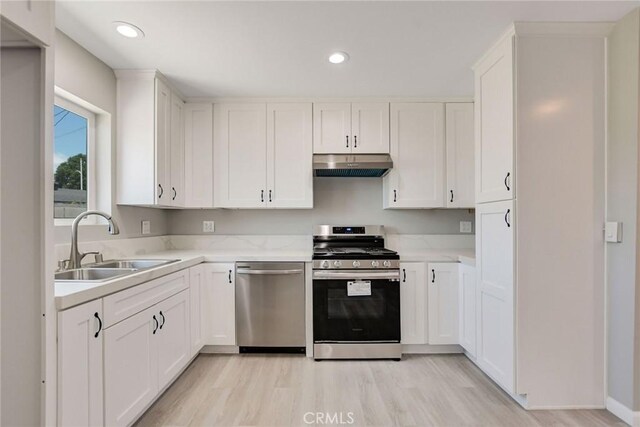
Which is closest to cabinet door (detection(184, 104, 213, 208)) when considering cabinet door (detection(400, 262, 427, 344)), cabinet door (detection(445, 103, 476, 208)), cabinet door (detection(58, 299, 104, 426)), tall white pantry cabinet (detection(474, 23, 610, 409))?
cabinet door (detection(58, 299, 104, 426))

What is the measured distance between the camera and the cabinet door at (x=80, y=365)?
118cm

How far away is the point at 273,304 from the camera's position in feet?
8.63

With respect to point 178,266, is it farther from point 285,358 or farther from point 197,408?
point 285,358

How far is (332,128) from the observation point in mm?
2938

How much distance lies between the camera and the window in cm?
207

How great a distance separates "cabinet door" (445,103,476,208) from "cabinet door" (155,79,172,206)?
2465 mm

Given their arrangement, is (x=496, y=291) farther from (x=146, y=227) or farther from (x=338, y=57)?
(x=146, y=227)

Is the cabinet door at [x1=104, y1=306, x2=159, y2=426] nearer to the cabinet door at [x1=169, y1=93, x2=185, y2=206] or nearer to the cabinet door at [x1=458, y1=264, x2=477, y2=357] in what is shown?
the cabinet door at [x1=169, y1=93, x2=185, y2=206]

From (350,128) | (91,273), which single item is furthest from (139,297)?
(350,128)

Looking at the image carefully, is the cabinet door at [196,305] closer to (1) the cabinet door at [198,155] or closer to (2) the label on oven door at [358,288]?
(1) the cabinet door at [198,155]

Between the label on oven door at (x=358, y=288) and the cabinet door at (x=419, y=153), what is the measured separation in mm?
847

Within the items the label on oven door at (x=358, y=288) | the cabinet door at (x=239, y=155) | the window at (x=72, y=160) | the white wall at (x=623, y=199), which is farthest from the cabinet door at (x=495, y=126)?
the window at (x=72, y=160)

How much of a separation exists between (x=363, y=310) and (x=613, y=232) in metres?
1.68

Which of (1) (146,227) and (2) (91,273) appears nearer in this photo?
(2) (91,273)
